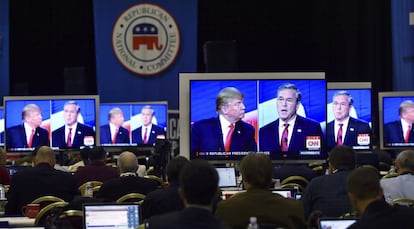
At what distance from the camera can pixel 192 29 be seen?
2014 cm

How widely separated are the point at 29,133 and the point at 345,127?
462cm

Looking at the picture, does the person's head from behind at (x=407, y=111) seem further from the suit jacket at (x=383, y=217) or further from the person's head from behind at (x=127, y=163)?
the suit jacket at (x=383, y=217)

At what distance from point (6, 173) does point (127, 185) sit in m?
2.70

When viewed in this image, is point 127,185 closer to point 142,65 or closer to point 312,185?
point 312,185

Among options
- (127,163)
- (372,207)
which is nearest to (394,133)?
(127,163)

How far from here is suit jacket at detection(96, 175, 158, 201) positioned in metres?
8.88

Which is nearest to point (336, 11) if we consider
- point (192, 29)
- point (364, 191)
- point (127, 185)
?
point (192, 29)

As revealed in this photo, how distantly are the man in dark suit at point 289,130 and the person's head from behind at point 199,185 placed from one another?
4974mm

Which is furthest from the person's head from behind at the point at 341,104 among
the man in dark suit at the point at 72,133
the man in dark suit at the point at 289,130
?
the man in dark suit at the point at 72,133

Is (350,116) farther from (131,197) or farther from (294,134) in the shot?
(131,197)

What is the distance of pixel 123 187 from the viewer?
8.97 meters

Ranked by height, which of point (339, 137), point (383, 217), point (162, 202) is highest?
point (339, 137)

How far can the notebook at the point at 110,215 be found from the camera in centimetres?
698

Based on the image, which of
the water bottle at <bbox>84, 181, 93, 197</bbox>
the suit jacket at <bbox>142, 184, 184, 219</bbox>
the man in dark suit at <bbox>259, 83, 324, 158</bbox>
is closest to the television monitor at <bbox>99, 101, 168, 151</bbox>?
the man in dark suit at <bbox>259, 83, 324, 158</bbox>
